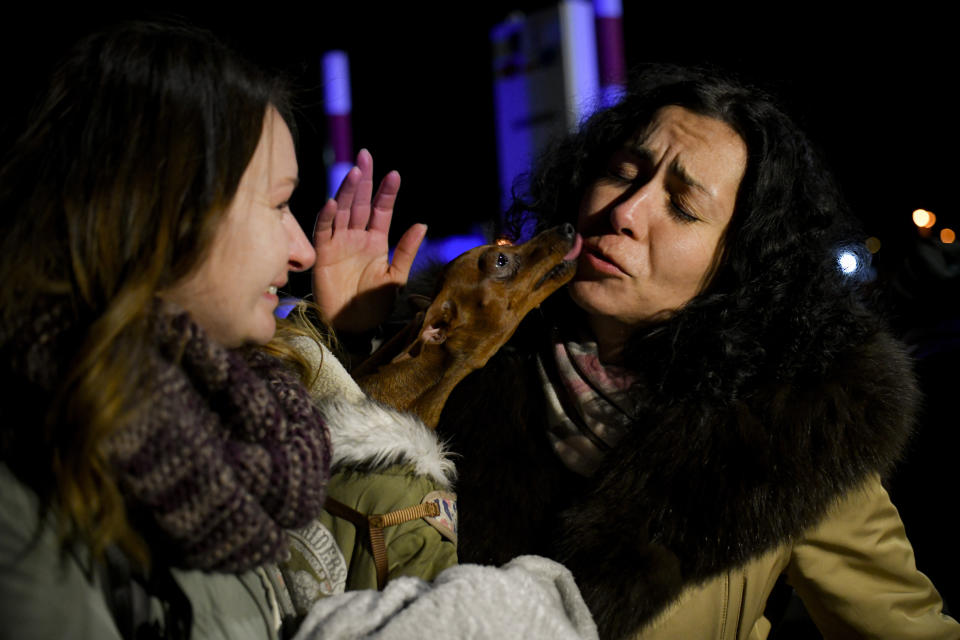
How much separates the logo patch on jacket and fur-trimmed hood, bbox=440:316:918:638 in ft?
0.73

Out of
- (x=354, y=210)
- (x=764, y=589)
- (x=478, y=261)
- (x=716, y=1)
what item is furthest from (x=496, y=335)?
(x=716, y=1)

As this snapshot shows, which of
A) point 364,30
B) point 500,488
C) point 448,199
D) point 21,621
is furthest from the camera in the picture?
point 448,199

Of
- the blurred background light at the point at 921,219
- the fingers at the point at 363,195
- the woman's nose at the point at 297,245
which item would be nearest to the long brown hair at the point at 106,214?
the woman's nose at the point at 297,245

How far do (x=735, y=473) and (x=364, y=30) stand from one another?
785 centimetres

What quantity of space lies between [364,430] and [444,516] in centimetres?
19

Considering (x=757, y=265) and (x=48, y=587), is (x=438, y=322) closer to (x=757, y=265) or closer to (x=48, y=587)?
(x=757, y=265)

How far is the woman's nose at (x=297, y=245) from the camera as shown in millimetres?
1110

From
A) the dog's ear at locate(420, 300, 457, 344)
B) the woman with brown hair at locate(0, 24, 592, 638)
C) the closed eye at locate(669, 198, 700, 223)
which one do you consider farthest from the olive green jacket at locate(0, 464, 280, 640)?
the closed eye at locate(669, 198, 700, 223)

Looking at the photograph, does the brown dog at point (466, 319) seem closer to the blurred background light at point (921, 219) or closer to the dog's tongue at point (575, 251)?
the dog's tongue at point (575, 251)

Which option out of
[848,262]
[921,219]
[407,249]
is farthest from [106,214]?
[921,219]

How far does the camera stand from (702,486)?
1.42 m

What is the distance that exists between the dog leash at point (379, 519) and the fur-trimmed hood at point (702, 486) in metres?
0.30

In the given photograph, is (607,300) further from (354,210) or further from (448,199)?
(448,199)

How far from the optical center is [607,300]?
5.50ft
